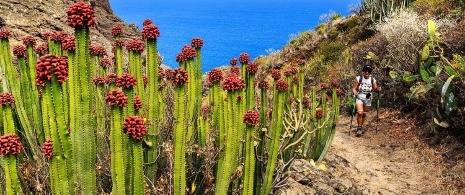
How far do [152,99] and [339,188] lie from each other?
2.92 m

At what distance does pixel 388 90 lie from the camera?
393 inches

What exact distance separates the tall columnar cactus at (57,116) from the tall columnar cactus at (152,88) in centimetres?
79

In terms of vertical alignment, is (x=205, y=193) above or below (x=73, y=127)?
below

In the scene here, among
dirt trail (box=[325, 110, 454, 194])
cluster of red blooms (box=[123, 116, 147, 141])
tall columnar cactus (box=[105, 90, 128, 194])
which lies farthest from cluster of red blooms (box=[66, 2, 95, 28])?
dirt trail (box=[325, 110, 454, 194])

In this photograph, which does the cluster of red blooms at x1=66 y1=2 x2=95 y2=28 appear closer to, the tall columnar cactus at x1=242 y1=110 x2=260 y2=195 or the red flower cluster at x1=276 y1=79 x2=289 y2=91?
the tall columnar cactus at x1=242 y1=110 x2=260 y2=195

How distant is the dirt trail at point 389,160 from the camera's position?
6066 millimetres

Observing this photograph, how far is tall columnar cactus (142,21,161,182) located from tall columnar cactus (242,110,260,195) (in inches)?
29.3

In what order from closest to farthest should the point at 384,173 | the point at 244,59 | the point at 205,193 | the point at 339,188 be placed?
the point at 205,193 → the point at 244,59 → the point at 339,188 → the point at 384,173

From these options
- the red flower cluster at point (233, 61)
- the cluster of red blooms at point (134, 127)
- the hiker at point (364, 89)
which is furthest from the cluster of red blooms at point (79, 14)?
the hiker at point (364, 89)

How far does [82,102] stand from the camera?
7.75 feet

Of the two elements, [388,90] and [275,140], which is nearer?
[275,140]

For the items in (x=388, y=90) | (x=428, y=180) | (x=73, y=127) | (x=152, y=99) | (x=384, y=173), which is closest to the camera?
(x=73, y=127)

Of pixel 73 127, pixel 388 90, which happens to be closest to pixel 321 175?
pixel 73 127

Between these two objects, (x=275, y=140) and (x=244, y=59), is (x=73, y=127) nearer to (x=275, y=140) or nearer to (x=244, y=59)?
(x=275, y=140)
